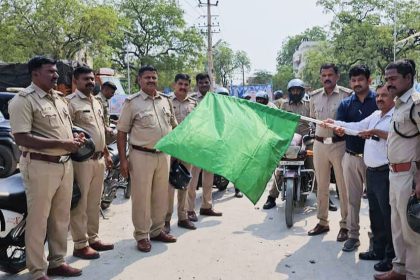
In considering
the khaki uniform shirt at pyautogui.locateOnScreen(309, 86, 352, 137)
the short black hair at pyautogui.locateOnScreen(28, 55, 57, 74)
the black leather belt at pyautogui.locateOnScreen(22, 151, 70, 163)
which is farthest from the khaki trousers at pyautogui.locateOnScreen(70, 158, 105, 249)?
the khaki uniform shirt at pyautogui.locateOnScreen(309, 86, 352, 137)

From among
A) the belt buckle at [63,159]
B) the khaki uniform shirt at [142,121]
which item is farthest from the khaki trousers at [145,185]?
the belt buckle at [63,159]

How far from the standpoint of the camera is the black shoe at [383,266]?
4.05 meters

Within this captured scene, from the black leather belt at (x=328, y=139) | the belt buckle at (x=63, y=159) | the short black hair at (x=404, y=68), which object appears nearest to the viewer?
the short black hair at (x=404, y=68)

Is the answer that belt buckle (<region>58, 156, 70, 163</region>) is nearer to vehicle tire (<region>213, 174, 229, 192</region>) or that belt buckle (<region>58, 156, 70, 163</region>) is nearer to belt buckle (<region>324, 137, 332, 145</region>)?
belt buckle (<region>324, 137, 332, 145</region>)

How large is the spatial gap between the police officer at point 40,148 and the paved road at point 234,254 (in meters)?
0.49

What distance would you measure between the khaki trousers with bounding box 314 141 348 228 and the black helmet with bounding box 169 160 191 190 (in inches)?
60.9

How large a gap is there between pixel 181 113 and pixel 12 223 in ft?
9.01

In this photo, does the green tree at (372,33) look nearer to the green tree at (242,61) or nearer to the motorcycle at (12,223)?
the motorcycle at (12,223)

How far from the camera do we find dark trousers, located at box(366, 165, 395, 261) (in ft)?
13.2

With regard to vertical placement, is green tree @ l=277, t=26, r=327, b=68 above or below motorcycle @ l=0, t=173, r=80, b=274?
above

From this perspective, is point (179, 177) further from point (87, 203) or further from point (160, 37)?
point (160, 37)

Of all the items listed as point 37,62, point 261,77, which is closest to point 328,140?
point 37,62

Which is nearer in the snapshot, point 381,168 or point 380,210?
point 381,168

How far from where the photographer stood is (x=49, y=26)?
2208 cm
